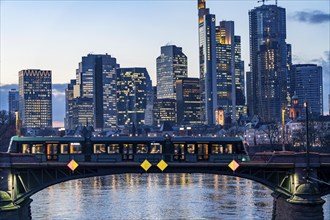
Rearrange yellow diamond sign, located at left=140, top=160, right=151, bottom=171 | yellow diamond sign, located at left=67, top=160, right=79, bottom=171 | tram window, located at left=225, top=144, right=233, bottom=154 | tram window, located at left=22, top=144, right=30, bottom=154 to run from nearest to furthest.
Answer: yellow diamond sign, located at left=67, top=160, right=79, bottom=171
yellow diamond sign, located at left=140, top=160, right=151, bottom=171
tram window, located at left=225, top=144, right=233, bottom=154
tram window, located at left=22, top=144, right=30, bottom=154

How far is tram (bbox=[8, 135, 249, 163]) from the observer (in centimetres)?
7000

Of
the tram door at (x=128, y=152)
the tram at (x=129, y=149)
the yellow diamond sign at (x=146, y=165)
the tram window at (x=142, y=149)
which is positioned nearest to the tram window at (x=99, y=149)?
the tram at (x=129, y=149)

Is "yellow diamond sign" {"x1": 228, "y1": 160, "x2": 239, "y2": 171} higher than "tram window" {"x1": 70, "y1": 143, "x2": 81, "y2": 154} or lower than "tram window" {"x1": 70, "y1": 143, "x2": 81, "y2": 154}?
lower

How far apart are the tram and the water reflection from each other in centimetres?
1783

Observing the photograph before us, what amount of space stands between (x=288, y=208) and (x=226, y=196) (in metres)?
46.8

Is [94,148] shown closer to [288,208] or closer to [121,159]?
[121,159]

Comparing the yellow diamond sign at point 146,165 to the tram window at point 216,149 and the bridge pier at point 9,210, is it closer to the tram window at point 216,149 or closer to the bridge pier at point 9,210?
the tram window at point 216,149

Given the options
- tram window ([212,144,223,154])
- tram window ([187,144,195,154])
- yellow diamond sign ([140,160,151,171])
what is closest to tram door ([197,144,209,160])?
tram window ([187,144,195,154])

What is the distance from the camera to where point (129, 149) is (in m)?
71.4

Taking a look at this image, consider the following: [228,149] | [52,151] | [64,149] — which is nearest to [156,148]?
[228,149]

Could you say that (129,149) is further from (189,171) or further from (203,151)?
(189,171)

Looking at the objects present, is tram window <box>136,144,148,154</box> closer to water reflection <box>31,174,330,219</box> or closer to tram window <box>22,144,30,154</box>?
tram window <box>22,144,30,154</box>

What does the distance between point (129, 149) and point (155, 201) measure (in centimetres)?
3738

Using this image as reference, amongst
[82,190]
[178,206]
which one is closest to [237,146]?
[178,206]
